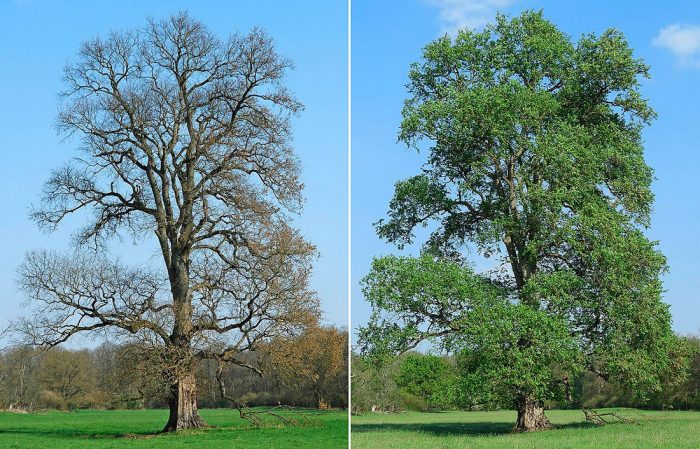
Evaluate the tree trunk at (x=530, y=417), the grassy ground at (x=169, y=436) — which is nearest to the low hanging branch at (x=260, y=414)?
the grassy ground at (x=169, y=436)

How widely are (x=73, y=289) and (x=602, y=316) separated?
428 inches

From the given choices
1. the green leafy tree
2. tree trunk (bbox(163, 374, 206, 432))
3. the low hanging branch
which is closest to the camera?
the green leafy tree

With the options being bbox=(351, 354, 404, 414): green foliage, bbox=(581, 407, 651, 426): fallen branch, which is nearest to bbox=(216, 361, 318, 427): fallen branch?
bbox=(351, 354, 404, 414): green foliage

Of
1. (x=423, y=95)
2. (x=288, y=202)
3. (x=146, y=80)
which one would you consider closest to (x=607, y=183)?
(x=423, y=95)

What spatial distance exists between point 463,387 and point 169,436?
6560 millimetres

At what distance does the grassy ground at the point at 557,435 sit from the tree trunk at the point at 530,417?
1.00 ft

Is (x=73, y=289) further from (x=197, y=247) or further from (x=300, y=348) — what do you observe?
(x=300, y=348)

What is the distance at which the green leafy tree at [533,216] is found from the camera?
1488 cm

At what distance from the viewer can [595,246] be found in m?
15.1

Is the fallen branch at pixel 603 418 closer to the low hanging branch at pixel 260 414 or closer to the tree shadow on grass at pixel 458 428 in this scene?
the tree shadow on grass at pixel 458 428

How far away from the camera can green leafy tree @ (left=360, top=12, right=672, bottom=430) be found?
1488cm

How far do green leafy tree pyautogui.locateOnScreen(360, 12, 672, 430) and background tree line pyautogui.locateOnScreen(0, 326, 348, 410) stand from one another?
313cm

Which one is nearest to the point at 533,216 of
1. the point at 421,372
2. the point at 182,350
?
the point at 182,350

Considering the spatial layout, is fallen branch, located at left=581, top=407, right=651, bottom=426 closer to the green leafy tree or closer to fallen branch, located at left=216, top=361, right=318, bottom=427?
the green leafy tree
